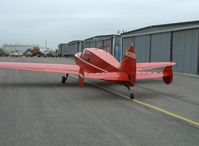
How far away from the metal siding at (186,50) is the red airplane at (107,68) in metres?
6.69

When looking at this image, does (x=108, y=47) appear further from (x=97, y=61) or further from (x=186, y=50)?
(x=186, y=50)

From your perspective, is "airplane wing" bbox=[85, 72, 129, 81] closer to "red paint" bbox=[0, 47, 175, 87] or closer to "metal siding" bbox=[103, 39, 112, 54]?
"red paint" bbox=[0, 47, 175, 87]

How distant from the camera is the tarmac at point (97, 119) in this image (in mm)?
6738

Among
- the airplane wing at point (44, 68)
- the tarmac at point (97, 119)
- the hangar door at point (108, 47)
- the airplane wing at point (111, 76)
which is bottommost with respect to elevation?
the tarmac at point (97, 119)

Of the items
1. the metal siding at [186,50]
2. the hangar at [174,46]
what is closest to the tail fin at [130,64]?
the hangar at [174,46]

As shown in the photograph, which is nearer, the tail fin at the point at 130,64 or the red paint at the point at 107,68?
the tail fin at the point at 130,64

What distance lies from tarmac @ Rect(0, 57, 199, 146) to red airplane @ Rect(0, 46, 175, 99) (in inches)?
27.3

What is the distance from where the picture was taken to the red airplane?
40.2 feet

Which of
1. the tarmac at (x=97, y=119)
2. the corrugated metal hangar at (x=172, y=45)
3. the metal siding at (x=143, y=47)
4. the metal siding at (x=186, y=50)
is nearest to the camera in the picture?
the tarmac at (x=97, y=119)

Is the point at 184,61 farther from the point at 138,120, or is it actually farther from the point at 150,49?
the point at 138,120

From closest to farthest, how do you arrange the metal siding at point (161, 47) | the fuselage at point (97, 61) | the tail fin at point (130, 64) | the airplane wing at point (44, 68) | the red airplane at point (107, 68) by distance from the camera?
the tail fin at point (130, 64)
the red airplane at point (107, 68)
the fuselage at point (97, 61)
the airplane wing at point (44, 68)
the metal siding at point (161, 47)

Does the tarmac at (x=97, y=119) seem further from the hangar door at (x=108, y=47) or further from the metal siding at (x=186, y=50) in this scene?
the metal siding at (x=186, y=50)

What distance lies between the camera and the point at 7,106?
34.3ft

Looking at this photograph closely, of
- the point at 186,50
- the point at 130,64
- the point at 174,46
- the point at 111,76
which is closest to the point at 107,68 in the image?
the point at 111,76
